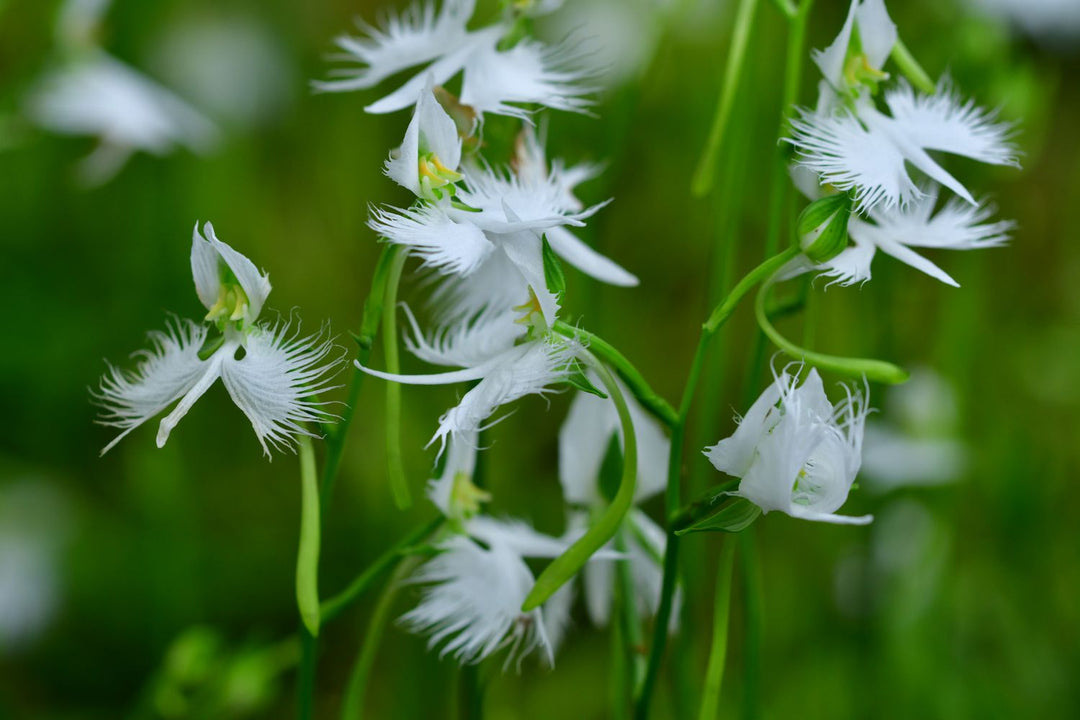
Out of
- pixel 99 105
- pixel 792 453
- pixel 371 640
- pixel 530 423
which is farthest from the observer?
pixel 530 423

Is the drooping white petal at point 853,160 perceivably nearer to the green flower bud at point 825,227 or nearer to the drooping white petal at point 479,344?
the green flower bud at point 825,227

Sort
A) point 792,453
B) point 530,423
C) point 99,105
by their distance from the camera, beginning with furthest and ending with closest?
point 530,423, point 99,105, point 792,453

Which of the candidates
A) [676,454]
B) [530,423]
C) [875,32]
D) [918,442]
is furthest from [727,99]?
[530,423]

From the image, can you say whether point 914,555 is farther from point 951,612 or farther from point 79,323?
point 79,323

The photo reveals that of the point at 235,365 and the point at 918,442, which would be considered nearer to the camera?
the point at 235,365

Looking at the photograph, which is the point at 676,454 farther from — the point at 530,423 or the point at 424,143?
the point at 530,423

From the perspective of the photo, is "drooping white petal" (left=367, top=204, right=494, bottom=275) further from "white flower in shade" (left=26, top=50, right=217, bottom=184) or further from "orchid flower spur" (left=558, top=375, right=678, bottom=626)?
"white flower in shade" (left=26, top=50, right=217, bottom=184)

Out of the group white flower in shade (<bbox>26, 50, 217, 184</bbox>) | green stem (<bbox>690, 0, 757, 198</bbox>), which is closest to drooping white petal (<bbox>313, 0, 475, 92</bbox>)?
green stem (<bbox>690, 0, 757, 198</bbox>)
